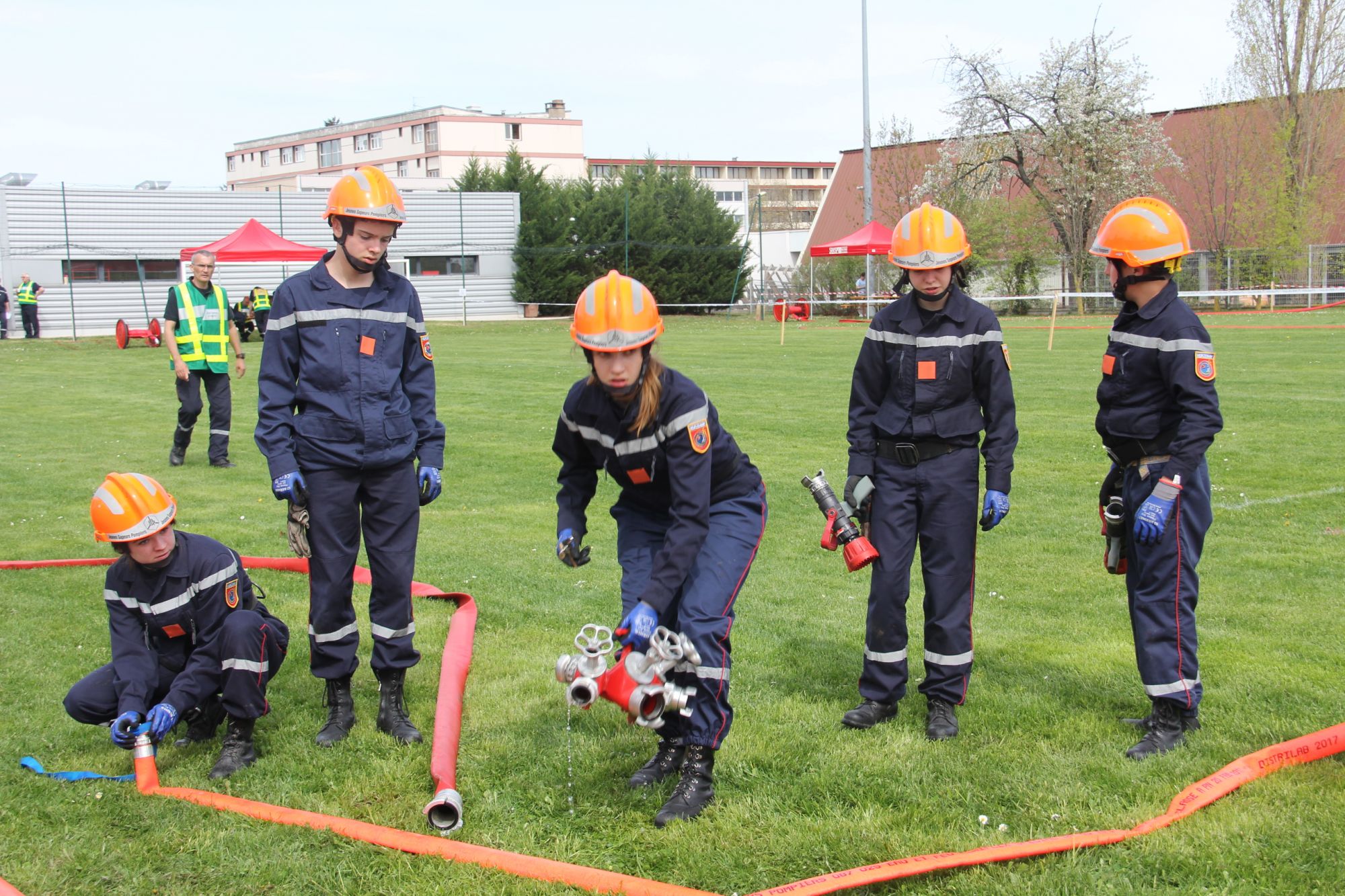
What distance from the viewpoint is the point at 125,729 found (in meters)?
4.51

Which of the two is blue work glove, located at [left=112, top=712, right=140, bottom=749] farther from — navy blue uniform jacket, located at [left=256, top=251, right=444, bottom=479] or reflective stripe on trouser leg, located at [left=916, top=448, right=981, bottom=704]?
reflective stripe on trouser leg, located at [left=916, top=448, right=981, bottom=704]

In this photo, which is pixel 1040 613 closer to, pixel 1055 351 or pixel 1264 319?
pixel 1055 351

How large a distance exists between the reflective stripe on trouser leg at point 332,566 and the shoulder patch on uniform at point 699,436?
1672mm

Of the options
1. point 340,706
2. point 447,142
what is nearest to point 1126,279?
point 340,706

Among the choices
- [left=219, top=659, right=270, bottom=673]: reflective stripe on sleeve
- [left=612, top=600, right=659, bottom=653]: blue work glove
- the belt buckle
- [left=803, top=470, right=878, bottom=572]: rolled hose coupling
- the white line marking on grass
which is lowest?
the white line marking on grass

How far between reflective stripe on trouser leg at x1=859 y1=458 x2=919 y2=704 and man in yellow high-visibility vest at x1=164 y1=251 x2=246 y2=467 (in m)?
9.12

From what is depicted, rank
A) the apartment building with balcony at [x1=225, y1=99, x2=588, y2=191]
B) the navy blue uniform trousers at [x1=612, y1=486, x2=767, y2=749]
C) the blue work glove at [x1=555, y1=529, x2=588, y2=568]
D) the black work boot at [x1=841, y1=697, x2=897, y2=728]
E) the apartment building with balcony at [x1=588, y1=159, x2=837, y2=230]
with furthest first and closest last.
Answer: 1. the apartment building with balcony at [x1=588, y1=159, x2=837, y2=230]
2. the apartment building with balcony at [x1=225, y1=99, x2=588, y2=191]
3. the black work boot at [x1=841, y1=697, x2=897, y2=728]
4. the blue work glove at [x1=555, y1=529, x2=588, y2=568]
5. the navy blue uniform trousers at [x1=612, y1=486, x2=767, y2=749]

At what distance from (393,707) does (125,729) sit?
1.11 m

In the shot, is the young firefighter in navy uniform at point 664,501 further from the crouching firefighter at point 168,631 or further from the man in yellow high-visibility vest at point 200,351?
the man in yellow high-visibility vest at point 200,351

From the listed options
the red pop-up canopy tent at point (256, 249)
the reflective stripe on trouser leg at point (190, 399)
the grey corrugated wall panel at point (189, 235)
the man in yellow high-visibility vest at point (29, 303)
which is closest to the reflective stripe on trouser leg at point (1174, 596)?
the reflective stripe on trouser leg at point (190, 399)

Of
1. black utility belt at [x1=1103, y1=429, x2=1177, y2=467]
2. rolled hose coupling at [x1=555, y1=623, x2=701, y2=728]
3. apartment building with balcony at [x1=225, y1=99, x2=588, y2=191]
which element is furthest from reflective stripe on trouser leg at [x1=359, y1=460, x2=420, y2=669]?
apartment building with balcony at [x1=225, y1=99, x2=588, y2=191]

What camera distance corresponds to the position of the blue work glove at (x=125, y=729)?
4.49 metres

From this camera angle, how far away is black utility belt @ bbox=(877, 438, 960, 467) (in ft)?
16.4

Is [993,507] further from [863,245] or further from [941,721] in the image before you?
[863,245]
